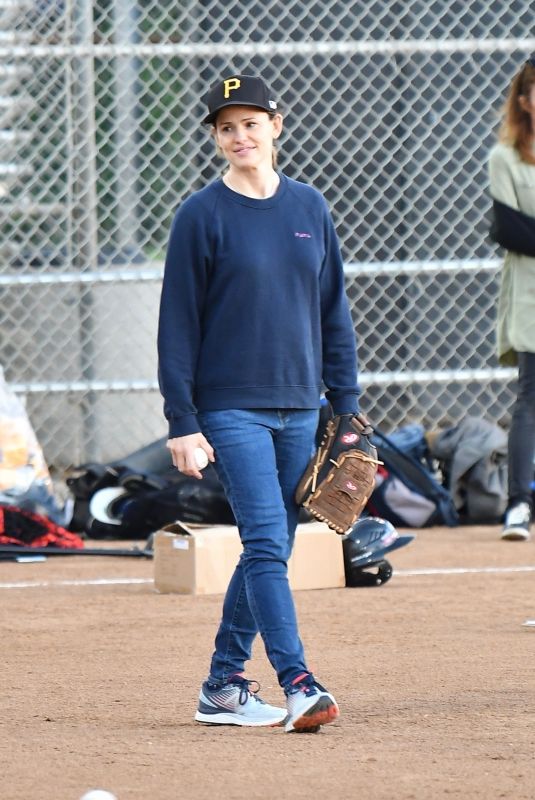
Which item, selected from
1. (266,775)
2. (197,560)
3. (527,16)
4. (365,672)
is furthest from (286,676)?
(527,16)

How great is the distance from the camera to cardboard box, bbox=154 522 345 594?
6074 mm

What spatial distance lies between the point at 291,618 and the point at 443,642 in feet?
4.51

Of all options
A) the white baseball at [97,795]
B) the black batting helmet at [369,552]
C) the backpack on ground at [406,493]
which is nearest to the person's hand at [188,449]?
the white baseball at [97,795]

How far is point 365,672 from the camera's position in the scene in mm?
4598

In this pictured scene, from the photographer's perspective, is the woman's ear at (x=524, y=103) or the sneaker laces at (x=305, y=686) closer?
the sneaker laces at (x=305, y=686)

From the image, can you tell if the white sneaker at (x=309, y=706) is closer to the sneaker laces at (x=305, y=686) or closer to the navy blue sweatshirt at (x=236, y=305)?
the sneaker laces at (x=305, y=686)

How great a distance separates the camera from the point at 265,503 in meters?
3.84

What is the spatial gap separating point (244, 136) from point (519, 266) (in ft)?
12.4

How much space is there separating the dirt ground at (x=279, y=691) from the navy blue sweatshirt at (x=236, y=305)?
0.79m

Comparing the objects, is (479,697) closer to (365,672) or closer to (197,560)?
(365,672)

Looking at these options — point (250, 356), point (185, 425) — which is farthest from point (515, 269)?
point (185, 425)

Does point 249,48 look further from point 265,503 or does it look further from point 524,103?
point 265,503

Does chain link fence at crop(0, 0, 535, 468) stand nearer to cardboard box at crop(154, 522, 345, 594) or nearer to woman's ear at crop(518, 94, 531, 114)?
woman's ear at crop(518, 94, 531, 114)

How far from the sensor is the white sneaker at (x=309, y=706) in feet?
12.2
